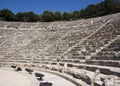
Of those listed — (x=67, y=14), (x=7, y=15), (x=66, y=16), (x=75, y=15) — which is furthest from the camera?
(x=67, y=14)

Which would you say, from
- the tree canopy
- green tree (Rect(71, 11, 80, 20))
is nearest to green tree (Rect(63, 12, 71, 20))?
the tree canopy

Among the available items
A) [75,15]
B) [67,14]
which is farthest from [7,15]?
[75,15]

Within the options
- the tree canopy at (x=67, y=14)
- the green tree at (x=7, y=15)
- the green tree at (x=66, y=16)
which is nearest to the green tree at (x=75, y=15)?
the tree canopy at (x=67, y=14)

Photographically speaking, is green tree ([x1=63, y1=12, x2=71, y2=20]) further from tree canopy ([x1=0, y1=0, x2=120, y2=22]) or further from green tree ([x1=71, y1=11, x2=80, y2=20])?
green tree ([x1=71, y1=11, x2=80, y2=20])

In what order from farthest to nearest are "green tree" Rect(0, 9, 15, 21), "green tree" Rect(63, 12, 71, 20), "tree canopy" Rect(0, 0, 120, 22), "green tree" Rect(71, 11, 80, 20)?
1. "green tree" Rect(63, 12, 71, 20)
2. "green tree" Rect(71, 11, 80, 20)
3. "green tree" Rect(0, 9, 15, 21)
4. "tree canopy" Rect(0, 0, 120, 22)

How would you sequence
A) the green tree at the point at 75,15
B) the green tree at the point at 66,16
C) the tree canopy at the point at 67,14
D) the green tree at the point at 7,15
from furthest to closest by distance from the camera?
the green tree at the point at 66,16 → the green tree at the point at 75,15 → the green tree at the point at 7,15 → the tree canopy at the point at 67,14

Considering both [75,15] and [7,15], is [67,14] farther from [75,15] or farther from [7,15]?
[7,15]

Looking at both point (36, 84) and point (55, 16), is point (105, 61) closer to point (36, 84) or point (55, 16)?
point (36, 84)

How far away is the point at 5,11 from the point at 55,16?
776 cm

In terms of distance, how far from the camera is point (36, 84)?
10633 millimetres

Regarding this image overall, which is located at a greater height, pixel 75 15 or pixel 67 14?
pixel 67 14

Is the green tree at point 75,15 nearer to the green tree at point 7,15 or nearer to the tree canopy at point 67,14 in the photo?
the tree canopy at point 67,14

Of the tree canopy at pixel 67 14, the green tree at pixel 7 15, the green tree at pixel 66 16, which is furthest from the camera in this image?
the green tree at pixel 66 16

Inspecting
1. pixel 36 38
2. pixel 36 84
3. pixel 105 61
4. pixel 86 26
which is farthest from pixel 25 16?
pixel 36 84
